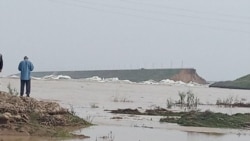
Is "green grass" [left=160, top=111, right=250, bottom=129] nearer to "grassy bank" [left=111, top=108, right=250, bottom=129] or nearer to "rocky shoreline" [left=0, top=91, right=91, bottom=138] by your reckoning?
"grassy bank" [left=111, top=108, right=250, bottom=129]

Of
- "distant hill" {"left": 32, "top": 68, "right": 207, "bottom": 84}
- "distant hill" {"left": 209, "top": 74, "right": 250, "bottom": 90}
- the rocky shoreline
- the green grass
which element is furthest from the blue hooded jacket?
"distant hill" {"left": 32, "top": 68, "right": 207, "bottom": 84}

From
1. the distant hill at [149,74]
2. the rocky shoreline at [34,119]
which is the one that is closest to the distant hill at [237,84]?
the distant hill at [149,74]

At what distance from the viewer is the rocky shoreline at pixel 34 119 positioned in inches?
616

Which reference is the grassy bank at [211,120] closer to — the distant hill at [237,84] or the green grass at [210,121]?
the green grass at [210,121]

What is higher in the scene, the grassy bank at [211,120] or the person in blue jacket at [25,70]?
the person in blue jacket at [25,70]

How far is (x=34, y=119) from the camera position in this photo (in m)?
16.6

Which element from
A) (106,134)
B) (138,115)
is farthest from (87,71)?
(106,134)

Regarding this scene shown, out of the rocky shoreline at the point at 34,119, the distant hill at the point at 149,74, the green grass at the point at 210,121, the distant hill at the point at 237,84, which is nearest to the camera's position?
the rocky shoreline at the point at 34,119

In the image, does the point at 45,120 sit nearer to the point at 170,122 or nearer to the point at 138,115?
the point at 170,122

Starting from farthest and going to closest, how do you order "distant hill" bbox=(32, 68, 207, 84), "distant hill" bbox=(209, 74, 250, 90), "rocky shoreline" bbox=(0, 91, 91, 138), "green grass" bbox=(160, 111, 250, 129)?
1. "distant hill" bbox=(32, 68, 207, 84)
2. "distant hill" bbox=(209, 74, 250, 90)
3. "green grass" bbox=(160, 111, 250, 129)
4. "rocky shoreline" bbox=(0, 91, 91, 138)

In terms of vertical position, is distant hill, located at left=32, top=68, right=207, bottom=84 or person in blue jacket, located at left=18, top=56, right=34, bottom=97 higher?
distant hill, located at left=32, top=68, right=207, bottom=84

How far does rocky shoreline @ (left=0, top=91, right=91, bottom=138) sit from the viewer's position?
15641 mm

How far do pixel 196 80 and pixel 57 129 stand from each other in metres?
122

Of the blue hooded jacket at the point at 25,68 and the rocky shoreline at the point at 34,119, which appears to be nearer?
the rocky shoreline at the point at 34,119
